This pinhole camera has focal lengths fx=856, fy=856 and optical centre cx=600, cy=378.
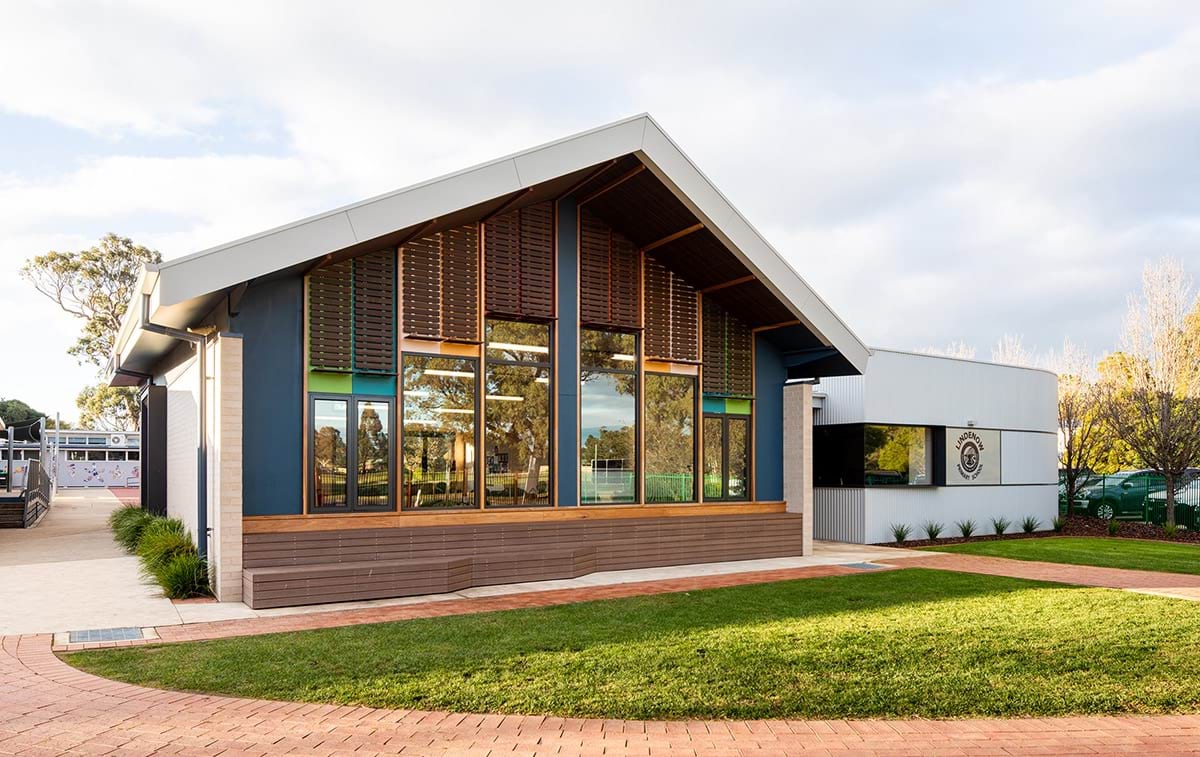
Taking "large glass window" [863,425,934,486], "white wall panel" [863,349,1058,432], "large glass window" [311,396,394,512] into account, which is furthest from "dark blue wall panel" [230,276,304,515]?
"large glass window" [863,425,934,486]

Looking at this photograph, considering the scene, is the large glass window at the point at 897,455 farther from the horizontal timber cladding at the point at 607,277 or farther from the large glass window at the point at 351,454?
the large glass window at the point at 351,454

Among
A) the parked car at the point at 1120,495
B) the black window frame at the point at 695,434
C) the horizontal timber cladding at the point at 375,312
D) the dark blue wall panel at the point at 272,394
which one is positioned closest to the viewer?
the dark blue wall panel at the point at 272,394

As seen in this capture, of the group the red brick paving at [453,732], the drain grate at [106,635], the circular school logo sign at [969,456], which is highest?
the circular school logo sign at [969,456]

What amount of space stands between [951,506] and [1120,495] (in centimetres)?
811

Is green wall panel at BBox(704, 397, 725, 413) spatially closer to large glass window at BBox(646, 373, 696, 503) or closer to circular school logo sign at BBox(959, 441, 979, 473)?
large glass window at BBox(646, 373, 696, 503)

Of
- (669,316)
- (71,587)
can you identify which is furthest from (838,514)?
(71,587)

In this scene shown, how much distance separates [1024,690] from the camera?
256 inches

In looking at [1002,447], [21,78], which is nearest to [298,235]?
[21,78]

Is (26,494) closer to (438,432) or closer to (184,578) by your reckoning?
(184,578)

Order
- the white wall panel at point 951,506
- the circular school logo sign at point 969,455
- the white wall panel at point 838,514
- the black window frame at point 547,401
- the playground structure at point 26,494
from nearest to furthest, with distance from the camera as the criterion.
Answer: the black window frame at point 547,401
the white wall panel at point 838,514
the white wall panel at point 951,506
the circular school logo sign at point 969,455
the playground structure at point 26,494

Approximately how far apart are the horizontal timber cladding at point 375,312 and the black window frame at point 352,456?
0.49m

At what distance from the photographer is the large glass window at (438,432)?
12.4 meters

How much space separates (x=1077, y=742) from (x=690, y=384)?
10.3m

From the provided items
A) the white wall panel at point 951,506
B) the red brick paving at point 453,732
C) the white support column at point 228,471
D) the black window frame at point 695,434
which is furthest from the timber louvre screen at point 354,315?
the white wall panel at point 951,506
